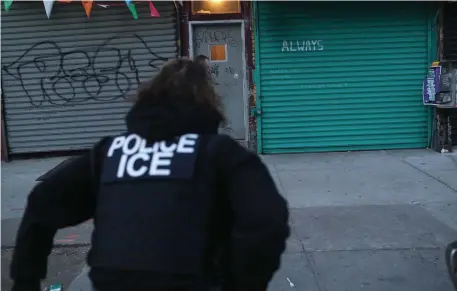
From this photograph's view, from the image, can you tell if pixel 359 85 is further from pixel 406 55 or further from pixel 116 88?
pixel 116 88

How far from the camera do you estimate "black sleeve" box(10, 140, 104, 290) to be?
2256mm

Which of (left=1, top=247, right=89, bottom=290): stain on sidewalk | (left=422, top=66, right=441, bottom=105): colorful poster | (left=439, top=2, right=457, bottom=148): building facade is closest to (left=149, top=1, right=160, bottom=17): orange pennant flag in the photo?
(left=422, top=66, right=441, bottom=105): colorful poster

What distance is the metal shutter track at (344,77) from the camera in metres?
9.54

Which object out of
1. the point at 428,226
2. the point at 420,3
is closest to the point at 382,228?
the point at 428,226

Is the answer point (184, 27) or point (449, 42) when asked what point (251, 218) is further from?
point (449, 42)

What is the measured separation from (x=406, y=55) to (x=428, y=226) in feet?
15.0

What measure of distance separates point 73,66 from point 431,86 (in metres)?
5.96

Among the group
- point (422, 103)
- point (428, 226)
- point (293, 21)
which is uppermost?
point (293, 21)

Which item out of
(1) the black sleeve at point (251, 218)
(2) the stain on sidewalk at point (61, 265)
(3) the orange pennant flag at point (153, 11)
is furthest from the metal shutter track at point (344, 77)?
(1) the black sleeve at point (251, 218)

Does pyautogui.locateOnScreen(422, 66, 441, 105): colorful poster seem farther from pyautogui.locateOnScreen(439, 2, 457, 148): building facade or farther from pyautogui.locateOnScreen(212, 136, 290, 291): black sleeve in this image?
pyautogui.locateOnScreen(212, 136, 290, 291): black sleeve

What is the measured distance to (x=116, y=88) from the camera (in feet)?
32.4

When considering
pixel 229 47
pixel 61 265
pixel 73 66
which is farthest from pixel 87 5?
pixel 61 265

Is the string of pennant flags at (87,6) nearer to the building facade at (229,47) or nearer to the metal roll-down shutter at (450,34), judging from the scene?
the building facade at (229,47)

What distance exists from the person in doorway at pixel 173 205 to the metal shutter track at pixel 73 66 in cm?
756
